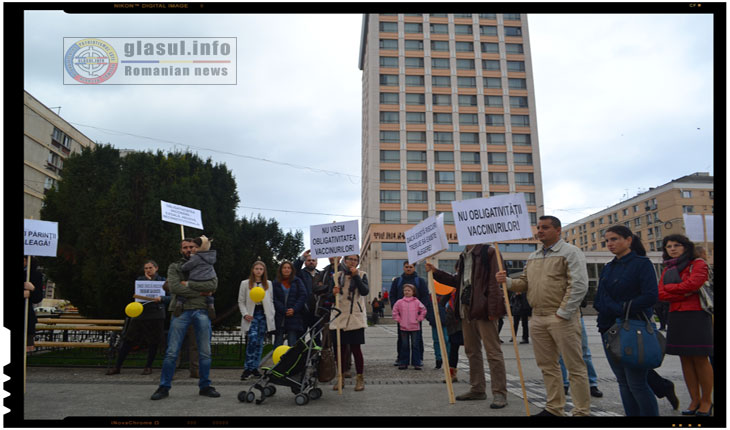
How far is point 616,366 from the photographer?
4117 millimetres

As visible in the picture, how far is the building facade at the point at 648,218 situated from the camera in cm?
5341

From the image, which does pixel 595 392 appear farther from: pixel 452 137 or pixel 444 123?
pixel 444 123

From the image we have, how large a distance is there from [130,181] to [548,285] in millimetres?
11312

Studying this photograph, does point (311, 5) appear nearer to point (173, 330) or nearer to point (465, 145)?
point (173, 330)

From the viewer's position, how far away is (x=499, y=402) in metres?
4.84

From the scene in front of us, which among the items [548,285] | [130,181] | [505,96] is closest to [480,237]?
[548,285]

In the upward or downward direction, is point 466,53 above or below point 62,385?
above

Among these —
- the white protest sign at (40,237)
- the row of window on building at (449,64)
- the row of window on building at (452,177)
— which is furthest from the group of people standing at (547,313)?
the row of window on building at (449,64)

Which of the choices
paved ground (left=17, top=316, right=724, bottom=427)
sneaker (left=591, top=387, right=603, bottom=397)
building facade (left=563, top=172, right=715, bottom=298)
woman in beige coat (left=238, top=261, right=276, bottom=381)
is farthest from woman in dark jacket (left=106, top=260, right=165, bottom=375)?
building facade (left=563, top=172, right=715, bottom=298)

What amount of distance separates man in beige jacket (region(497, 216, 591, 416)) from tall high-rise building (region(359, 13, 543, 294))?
45.3 m

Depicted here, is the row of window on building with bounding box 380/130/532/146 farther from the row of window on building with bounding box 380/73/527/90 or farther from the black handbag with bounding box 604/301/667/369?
the black handbag with bounding box 604/301/667/369

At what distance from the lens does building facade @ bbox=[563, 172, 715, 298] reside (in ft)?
175

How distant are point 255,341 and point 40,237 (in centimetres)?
332

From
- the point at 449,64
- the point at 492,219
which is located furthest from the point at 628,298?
the point at 449,64
